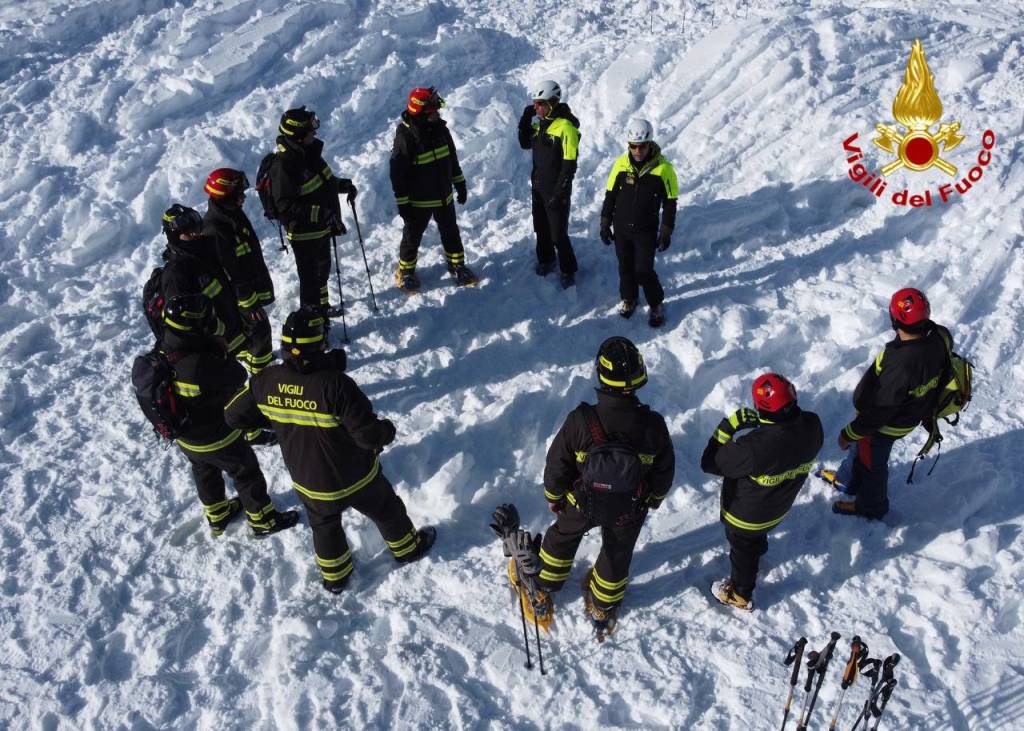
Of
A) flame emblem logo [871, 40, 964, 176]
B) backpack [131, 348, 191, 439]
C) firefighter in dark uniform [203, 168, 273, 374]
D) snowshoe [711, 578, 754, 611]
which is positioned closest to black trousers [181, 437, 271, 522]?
backpack [131, 348, 191, 439]

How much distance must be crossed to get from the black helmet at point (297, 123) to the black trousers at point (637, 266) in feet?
9.59

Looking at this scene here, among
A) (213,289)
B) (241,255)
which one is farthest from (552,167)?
(213,289)

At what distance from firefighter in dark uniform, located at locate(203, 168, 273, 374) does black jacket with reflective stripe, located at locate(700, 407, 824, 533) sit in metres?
4.11

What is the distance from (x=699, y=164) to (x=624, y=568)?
6.04 metres

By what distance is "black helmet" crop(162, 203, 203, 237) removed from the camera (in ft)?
19.7

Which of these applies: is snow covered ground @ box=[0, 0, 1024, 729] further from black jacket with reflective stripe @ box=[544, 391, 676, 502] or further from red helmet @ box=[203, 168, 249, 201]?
red helmet @ box=[203, 168, 249, 201]

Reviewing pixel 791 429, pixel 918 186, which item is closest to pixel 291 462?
pixel 791 429

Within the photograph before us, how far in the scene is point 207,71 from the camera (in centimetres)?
1088

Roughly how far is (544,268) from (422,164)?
68.2 inches

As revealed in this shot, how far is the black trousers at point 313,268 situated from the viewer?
7.41m

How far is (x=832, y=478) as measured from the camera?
634 centimetres

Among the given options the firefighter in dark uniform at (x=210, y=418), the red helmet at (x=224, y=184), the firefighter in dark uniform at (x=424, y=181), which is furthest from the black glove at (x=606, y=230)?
the firefighter in dark uniform at (x=210, y=418)

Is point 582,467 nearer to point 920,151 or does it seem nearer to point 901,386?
point 901,386

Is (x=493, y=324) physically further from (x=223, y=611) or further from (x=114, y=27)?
(x=114, y=27)
